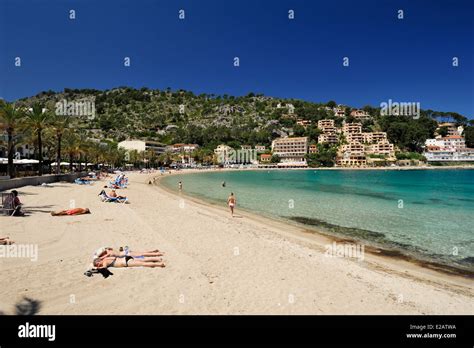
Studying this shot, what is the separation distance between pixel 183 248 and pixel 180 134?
182 metres

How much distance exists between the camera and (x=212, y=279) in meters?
7.16

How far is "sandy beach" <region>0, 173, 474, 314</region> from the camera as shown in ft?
18.9

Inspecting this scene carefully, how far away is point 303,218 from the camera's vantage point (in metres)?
18.8

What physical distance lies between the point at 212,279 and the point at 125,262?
2.26 metres

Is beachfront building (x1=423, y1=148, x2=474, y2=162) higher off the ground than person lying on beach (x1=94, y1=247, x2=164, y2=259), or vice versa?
beachfront building (x1=423, y1=148, x2=474, y2=162)

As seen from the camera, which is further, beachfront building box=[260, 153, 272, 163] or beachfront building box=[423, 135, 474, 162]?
beachfront building box=[260, 153, 272, 163]

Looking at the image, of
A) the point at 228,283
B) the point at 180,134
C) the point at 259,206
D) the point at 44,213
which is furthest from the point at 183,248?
the point at 180,134

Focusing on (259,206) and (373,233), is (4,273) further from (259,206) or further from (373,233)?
(259,206)

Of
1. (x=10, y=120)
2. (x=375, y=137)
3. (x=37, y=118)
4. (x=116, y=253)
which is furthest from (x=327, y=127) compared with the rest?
(x=116, y=253)

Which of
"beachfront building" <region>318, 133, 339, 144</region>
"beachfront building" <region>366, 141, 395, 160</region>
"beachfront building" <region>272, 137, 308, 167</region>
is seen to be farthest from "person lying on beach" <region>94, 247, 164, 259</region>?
"beachfront building" <region>318, 133, 339, 144</region>

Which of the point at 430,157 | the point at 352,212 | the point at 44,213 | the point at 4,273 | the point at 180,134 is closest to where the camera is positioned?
the point at 4,273

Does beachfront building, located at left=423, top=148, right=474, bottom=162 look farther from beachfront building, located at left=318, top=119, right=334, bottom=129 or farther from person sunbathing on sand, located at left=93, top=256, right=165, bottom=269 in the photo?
person sunbathing on sand, located at left=93, top=256, right=165, bottom=269

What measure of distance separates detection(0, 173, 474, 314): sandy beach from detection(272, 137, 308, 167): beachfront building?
147961 mm

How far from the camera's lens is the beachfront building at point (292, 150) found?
161m
